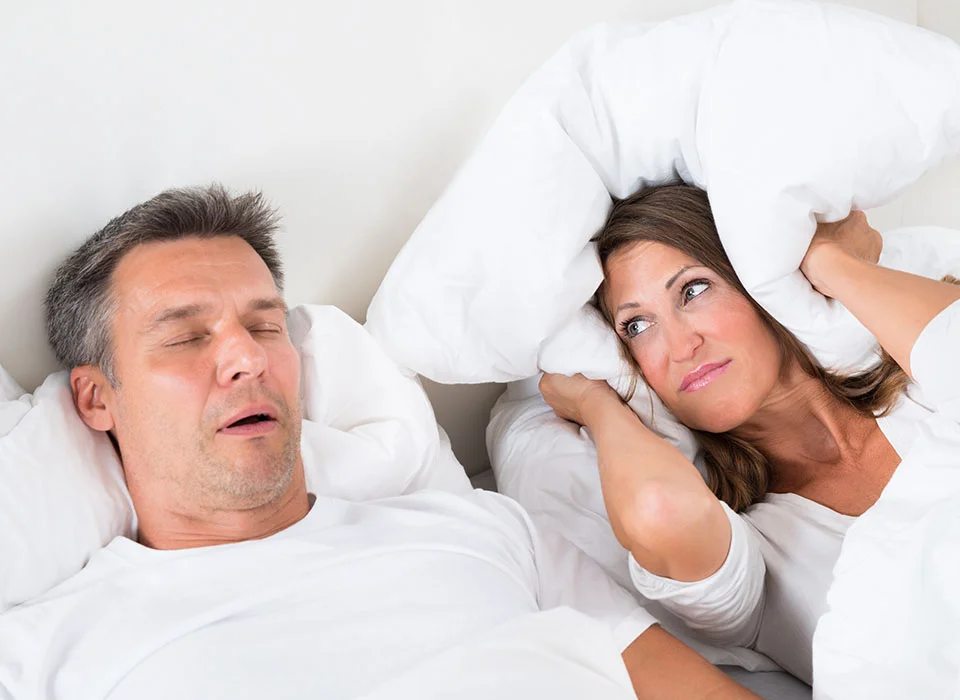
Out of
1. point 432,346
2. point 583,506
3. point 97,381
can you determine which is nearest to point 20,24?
point 97,381

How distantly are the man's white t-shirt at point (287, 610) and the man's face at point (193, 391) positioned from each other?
8 cm

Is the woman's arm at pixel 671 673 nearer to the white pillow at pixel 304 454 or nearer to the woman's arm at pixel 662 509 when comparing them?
the woman's arm at pixel 662 509

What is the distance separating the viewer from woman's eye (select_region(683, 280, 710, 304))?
1.38 m

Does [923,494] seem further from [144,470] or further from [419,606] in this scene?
[144,470]

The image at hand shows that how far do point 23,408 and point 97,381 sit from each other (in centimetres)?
10

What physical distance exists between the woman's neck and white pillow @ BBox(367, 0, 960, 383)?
0.25 ft

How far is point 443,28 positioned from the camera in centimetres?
151

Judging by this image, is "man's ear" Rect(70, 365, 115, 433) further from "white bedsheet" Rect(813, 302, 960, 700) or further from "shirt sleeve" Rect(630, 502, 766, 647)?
"white bedsheet" Rect(813, 302, 960, 700)

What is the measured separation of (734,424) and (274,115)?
2.82 feet

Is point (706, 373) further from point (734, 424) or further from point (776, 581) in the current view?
point (776, 581)

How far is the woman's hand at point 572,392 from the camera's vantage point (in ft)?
4.73

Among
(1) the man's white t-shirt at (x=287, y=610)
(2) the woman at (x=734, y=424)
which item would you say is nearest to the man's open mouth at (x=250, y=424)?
(1) the man's white t-shirt at (x=287, y=610)

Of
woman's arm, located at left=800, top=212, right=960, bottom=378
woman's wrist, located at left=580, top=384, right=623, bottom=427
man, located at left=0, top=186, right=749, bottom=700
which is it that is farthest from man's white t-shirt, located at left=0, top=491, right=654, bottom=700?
woman's arm, located at left=800, top=212, right=960, bottom=378

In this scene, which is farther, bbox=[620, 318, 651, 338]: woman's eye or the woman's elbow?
bbox=[620, 318, 651, 338]: woman's eye
